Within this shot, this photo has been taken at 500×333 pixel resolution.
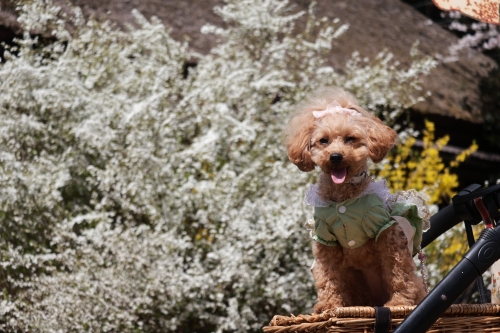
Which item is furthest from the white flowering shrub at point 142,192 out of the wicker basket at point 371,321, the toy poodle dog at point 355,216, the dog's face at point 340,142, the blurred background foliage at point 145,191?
the wicker basket at point 371,321

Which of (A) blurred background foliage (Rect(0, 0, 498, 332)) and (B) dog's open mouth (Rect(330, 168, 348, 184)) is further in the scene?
(A) blurred background foliage (Rect(0, 0, 498, 332))

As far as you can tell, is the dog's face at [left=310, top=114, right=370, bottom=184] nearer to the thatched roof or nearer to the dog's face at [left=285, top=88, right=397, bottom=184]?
the dog's face at [left=285, top=88, right=397, bottom=184]

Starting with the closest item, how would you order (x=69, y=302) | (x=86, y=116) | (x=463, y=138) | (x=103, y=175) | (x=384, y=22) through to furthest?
(x=69, y=302)
(x=103, y=175)
(x=86, y=116)
(x=463, y=138)
(x=384, y=22)

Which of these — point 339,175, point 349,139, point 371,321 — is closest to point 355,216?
point 339,175

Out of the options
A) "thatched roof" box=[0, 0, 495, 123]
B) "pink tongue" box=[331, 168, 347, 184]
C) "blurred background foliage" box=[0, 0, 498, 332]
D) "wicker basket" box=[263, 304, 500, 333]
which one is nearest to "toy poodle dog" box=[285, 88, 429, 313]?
"pink tongue" box=[331, 168, 347, 184]

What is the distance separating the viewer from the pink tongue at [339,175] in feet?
7.07

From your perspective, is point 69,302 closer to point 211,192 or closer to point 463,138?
point 211,192

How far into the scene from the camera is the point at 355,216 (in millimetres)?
2168

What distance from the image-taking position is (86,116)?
12.6ft

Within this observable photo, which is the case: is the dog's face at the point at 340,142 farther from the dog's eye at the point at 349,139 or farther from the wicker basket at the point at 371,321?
the wicker basket at the point at 371,321

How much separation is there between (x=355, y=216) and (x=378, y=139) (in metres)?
0.25

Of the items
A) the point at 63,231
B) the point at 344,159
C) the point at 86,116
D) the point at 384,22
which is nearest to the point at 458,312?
the point at 344,159

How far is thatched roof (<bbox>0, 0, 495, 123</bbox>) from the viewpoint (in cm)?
510

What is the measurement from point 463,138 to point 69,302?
14.1 feet
